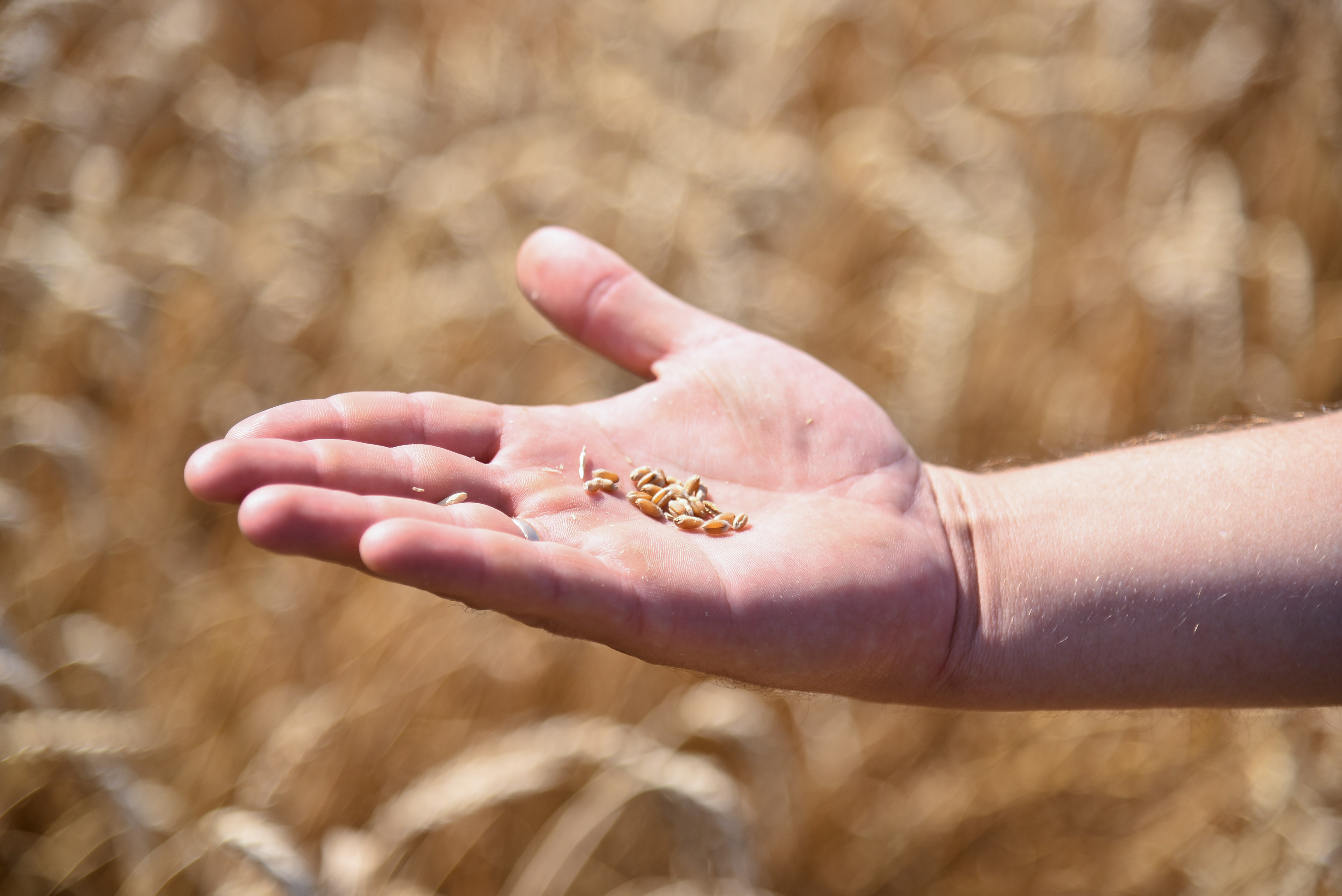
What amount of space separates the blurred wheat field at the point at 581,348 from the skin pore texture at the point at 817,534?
0.49m

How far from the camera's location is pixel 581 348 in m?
3.05

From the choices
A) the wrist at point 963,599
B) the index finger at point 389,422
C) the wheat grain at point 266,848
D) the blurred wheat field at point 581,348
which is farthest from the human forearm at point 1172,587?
the wheat grain at point 266,848

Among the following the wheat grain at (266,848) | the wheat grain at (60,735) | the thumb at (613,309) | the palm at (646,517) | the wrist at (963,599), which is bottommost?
the wheat grain at (266,848)

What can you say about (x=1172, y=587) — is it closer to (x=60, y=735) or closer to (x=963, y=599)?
(x=963, y=599)

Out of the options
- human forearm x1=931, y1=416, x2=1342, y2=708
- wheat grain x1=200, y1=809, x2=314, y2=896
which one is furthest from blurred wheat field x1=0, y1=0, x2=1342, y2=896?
human forearm x1=931, y1=416, x2=1342, y2=708

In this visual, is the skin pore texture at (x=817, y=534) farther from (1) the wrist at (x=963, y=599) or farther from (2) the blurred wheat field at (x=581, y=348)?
(2) the blurred wheat field at (x=581, y=348)

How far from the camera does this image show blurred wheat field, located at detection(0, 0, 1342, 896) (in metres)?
2.14

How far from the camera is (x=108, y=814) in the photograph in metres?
1.98

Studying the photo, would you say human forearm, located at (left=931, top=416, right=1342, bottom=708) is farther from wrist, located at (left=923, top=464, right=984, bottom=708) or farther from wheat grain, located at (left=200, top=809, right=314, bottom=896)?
wheat grain, located at (left=200, top=809, right=314, bottom=896)

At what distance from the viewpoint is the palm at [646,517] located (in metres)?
1.23

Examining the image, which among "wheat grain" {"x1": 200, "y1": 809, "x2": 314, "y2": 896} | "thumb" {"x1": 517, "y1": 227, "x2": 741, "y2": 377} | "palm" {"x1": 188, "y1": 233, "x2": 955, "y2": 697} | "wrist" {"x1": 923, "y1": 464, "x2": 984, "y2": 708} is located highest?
"thumb" {"x1": 517, "y1": 227, "x2": 741, "y2": 377}

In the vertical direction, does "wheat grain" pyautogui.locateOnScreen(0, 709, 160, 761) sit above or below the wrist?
below

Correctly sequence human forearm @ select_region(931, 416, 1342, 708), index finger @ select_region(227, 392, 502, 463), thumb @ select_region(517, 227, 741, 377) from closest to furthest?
index finger @ select_region(227, 392, 502, 463) → human forearm @ select_region(931, 416, 1342, 708) → thumb @ select_region(517, 227, 741, 377)

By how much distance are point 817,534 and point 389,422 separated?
2.32 ft
